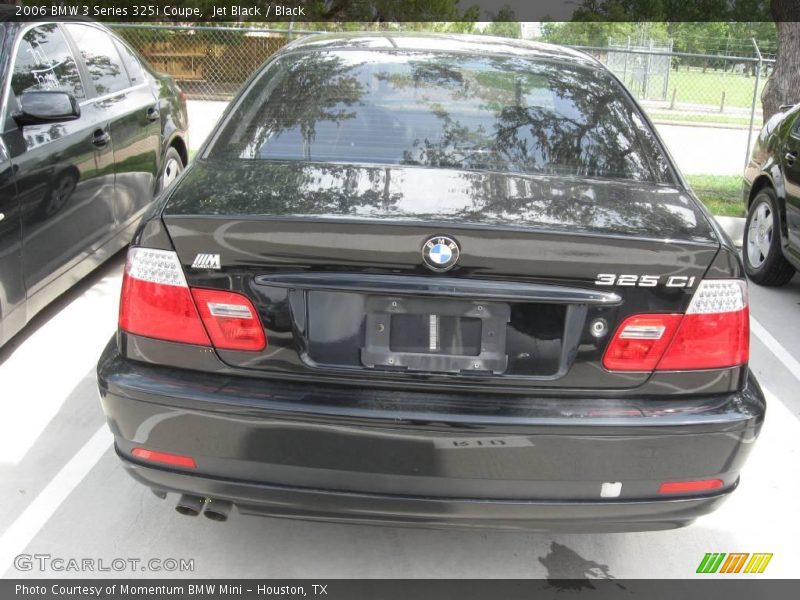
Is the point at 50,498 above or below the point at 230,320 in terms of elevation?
below

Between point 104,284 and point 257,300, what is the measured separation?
145 inches

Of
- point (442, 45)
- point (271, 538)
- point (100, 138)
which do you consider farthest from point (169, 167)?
point (271, 538)

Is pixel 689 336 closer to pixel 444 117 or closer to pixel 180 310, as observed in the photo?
pixel 444 117

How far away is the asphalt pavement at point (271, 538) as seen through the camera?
292cm

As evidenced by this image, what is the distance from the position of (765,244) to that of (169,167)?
4.47 m

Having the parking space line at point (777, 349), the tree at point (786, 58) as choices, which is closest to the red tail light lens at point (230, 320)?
the parking space line at point (777, 349)

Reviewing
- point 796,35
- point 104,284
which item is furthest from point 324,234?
point 796,35

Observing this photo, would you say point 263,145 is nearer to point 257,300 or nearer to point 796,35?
point 257,300

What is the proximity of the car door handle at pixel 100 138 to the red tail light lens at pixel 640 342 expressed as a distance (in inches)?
145

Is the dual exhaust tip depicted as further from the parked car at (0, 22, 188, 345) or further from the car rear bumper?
the parked car at (0, 22, 188, 345)

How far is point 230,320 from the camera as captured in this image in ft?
7.85

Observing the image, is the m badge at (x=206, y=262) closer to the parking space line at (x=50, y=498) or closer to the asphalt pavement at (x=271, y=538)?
the asphalt pavement at (x=271, y=538)

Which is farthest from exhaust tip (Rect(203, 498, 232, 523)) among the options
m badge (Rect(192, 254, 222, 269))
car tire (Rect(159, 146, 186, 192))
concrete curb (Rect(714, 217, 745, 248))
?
concrete curb (Rect(714, 217, 745, 248))

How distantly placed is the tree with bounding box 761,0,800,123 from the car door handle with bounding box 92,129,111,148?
22.0 feet
